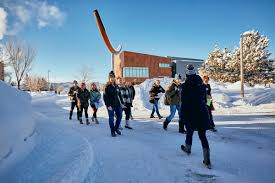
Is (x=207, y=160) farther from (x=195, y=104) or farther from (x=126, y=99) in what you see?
(x=126, y=99)

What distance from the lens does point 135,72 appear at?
53219 mm

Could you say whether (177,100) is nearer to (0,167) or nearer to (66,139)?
(66,139)

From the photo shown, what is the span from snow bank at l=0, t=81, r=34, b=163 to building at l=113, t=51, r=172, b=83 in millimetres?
44634

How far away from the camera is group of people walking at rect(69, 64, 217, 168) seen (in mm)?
4652

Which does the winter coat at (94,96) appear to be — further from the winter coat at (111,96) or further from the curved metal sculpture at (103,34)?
the curved metal sculpture at (103,34)

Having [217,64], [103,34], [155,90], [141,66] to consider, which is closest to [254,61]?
[217,64]

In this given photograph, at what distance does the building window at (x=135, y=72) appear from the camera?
5214 centimetres

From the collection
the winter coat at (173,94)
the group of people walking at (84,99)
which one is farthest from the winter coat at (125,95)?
the group of people walking at (84,99)

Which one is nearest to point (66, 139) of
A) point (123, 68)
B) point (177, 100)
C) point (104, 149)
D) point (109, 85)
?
point (104, 149)

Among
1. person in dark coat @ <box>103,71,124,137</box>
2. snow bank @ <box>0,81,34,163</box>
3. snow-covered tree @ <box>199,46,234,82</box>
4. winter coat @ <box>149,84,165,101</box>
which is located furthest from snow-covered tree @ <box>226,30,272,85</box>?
snow bank @ <box>0,81,34,163</box>

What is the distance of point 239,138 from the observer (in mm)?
6691

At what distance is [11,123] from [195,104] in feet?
10.1

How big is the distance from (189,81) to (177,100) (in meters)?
3.50

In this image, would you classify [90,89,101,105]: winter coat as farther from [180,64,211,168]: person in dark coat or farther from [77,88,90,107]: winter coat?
[180,64,211,168]: person in dark coat
